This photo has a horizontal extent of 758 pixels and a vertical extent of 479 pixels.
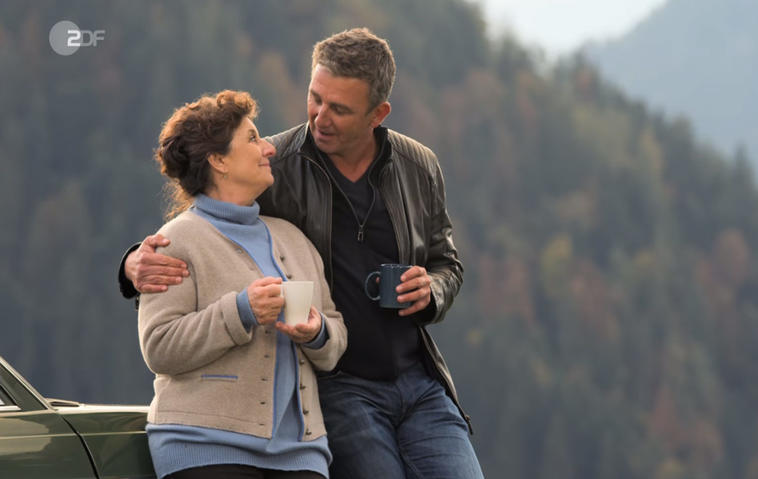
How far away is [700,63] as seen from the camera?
154 m

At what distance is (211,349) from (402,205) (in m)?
0.84

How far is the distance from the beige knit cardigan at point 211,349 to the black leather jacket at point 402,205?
0.36 m

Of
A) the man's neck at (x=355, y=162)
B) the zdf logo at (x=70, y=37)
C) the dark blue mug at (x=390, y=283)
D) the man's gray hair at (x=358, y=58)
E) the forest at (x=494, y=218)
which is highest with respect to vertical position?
the zdf logo at (x=70, y=37)

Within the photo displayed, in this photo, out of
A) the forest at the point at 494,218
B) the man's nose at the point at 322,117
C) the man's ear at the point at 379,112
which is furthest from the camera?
the forest at the point at 494,218

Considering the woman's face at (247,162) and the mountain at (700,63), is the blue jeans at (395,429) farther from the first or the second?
the mountain at (700,63)

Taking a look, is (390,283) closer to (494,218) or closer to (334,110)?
(334,110)

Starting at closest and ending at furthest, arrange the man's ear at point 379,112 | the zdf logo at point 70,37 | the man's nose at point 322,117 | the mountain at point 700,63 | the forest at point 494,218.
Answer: the man's nose at point 322,117 < the man's ear at point 379,112 < the forest at point 494,218 < the zdf logo at point 70,37 < the mountain at point 700,63

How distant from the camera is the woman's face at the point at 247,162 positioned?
281 cm

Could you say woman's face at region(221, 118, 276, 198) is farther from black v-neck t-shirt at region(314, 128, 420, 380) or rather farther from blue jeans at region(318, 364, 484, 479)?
blue jeans at region(318, 364, 484, 479)

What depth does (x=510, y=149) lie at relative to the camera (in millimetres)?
84000

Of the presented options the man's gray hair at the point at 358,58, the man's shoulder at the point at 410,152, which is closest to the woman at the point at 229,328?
the man's gray hair at the point at 358,58

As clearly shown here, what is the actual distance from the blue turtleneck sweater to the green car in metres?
0.05

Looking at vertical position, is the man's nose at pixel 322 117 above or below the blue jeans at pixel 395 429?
above

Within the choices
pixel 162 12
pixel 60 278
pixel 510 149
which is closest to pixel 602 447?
pixel 510 149
